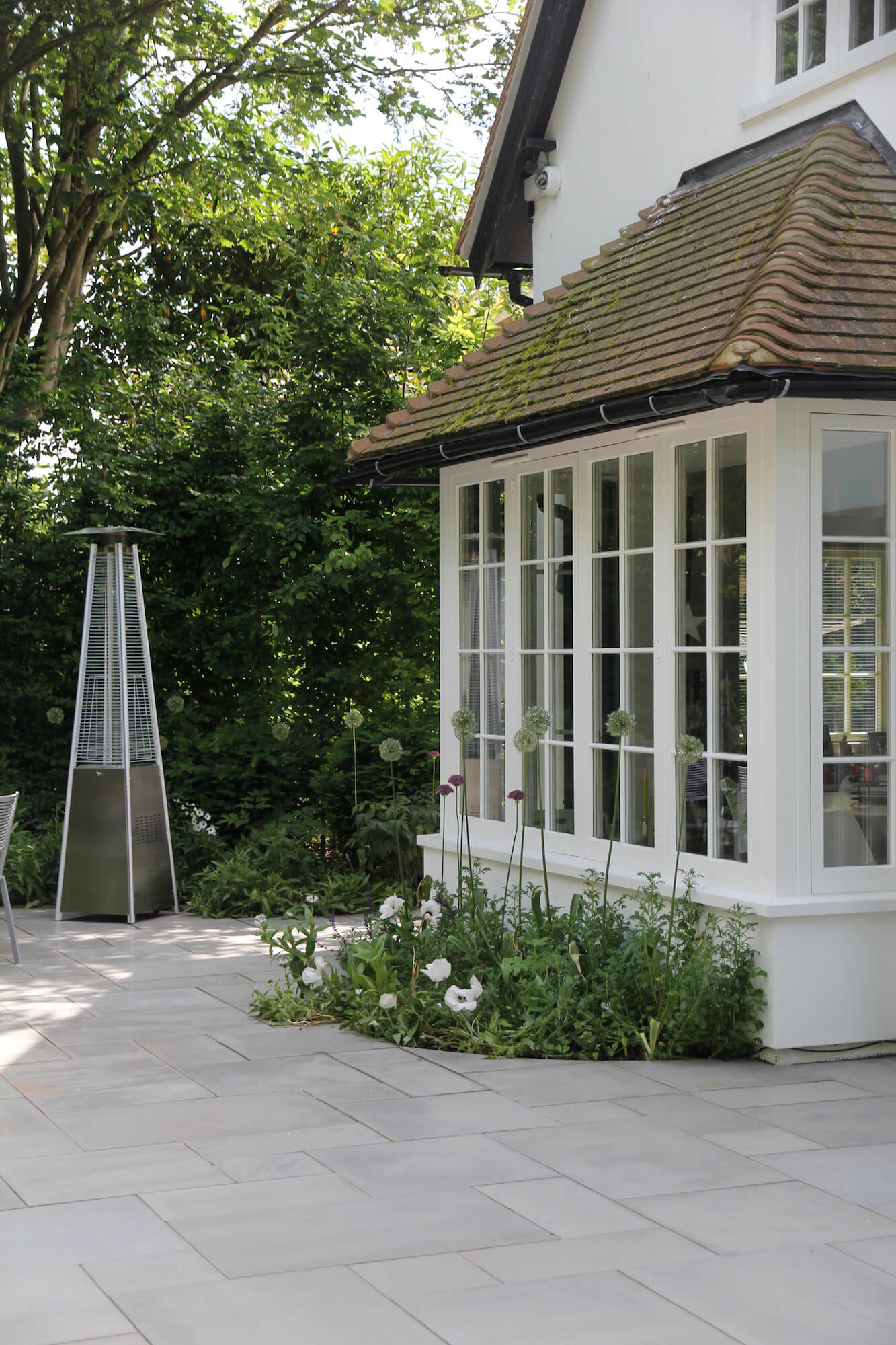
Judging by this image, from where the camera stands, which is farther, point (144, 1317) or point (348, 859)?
point (348, 859)

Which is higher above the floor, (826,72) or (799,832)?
(826,72)

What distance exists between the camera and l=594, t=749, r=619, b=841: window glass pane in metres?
6.98

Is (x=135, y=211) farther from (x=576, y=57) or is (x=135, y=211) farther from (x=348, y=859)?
(x=348, y=859)

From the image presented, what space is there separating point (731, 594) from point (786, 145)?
107 inches

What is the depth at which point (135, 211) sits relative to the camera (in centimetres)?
1448

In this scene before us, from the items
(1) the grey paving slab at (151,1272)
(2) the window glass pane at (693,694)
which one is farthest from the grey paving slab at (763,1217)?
(2) the window glass pane at (693,694)

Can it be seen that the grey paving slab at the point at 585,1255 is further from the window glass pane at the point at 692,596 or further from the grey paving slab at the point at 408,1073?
the window glass pane at the point at 692,596

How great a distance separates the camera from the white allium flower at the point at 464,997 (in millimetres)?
6266

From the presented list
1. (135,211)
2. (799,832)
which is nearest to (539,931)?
(799,832)

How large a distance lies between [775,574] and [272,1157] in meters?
3.04

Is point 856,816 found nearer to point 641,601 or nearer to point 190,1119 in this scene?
point 641,601

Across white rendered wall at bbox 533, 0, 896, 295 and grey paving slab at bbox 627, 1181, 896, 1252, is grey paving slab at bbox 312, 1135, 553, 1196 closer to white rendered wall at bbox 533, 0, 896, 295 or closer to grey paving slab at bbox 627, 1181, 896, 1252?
grey paving slab at bbox 627, 1181, 896, 1252

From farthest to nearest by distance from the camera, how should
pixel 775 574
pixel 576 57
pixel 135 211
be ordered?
pixel 135 211 → pixel 576 57 → pixel 775 574

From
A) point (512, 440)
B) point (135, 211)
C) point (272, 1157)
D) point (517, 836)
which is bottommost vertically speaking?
point (272, 1157)
